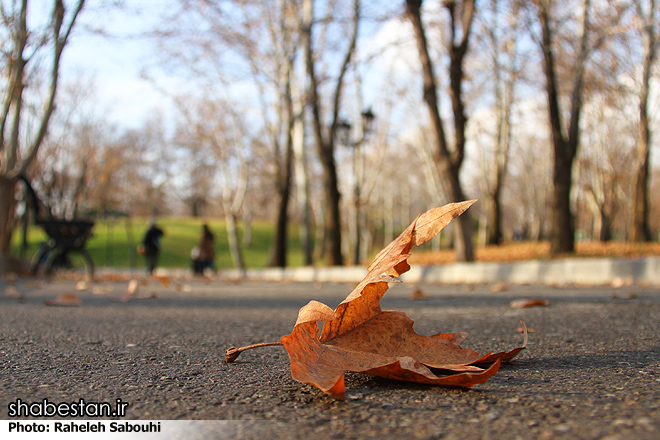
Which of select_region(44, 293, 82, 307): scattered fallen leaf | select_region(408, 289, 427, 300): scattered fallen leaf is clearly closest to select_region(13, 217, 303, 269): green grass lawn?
select_region(44, 293, 82, 307): scattered fallen leaf

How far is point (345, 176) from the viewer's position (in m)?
42.2

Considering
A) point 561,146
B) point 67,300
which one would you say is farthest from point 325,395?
point 561,146

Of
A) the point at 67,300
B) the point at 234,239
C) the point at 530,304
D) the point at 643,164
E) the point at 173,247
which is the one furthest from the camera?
the point at 173,247

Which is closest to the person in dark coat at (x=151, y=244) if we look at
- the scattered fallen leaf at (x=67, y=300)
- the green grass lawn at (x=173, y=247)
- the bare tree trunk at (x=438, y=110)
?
the bare tree trunk at (x=438, y=110)

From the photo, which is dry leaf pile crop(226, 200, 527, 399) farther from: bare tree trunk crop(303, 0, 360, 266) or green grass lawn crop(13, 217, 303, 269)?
green grass lawn crop(13, 217, 303, 269)

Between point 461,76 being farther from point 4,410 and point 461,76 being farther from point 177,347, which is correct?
point 4,410

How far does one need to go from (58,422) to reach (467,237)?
10.7m

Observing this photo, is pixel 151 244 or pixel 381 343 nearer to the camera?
pixel 381 343

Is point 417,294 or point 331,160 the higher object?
point 331,160

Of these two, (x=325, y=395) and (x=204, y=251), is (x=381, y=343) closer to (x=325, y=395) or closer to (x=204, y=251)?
(x=325, y=395)

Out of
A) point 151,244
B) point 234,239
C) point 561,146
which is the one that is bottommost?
point 151,244

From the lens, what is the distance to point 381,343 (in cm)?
157

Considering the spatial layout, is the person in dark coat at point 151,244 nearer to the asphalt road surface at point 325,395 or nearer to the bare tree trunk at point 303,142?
the bare tree trunk at point 303,142

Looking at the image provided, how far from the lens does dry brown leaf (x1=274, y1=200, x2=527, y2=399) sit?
4.40 feet
